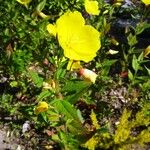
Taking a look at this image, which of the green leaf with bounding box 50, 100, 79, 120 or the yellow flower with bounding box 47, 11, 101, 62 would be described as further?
the green leaf with bounding box 50, 100, 79, 120

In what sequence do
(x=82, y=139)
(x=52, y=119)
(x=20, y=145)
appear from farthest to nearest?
(x=20, y=145) → (x=82, y=139) → (x=52, y=119)

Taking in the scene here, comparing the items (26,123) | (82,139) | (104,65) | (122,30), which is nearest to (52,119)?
(82,139)

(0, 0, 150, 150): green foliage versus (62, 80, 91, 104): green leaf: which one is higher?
(0, 0, 150, 150): green foliage

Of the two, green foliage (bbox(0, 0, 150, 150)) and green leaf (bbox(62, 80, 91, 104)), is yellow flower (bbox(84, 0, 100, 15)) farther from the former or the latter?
green leaf (bbox(62, 80, 91, 104))

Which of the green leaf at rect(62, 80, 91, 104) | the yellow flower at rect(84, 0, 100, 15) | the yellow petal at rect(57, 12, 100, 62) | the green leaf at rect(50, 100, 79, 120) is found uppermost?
the yellow flower at rect(84, 0, 100, 15)

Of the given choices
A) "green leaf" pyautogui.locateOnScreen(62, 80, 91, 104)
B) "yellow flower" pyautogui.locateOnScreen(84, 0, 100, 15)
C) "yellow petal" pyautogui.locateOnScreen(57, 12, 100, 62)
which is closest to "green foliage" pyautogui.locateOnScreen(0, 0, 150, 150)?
"yellow flower" pyautogui.locateOnScreen(84, 0, 100, 15)

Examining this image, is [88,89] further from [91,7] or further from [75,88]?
[75,88]

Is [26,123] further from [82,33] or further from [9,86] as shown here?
[82,33]

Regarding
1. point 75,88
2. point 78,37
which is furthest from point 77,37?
point 75,88

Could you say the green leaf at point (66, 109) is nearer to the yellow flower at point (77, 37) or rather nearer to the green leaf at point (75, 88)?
the green leaf at point (75, 88)
